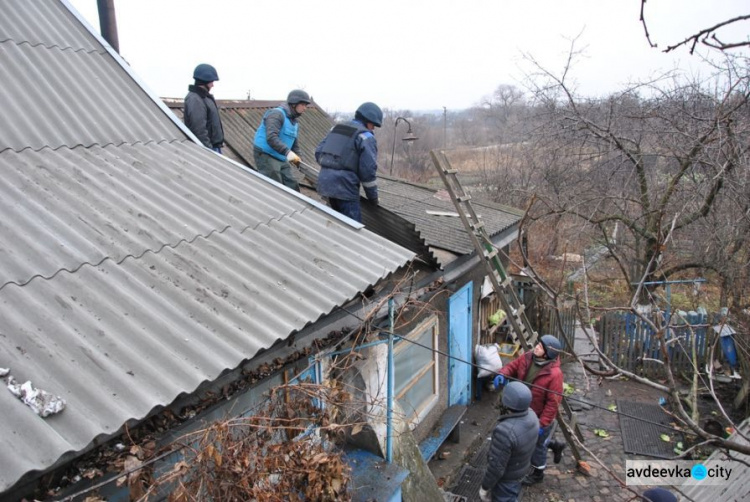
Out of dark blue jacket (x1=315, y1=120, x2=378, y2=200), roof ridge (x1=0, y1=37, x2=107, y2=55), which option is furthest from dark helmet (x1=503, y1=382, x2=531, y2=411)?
roof ridge (x1=0, y1=37, x2=107, y2=55)

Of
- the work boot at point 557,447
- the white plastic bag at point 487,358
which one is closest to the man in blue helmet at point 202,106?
the white plastic bag at point 487,358

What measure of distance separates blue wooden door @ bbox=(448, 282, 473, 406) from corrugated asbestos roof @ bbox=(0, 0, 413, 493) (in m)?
4.04

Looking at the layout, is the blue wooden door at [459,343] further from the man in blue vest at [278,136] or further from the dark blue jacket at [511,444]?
the man in blue vest at [278,136]

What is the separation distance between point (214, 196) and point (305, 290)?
1.32 m

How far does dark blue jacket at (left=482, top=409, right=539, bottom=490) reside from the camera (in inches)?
206

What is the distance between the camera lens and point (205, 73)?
19.8 ft

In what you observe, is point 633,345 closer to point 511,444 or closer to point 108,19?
point 511,444

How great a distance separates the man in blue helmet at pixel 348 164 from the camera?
213 inches

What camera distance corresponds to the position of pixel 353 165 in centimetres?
543

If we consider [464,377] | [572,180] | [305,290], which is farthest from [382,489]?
[572,180]

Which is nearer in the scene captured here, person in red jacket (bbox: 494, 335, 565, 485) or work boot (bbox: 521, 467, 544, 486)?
person in red jacket (bbox: 494, 335, 565, 485)

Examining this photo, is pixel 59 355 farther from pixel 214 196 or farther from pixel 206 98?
pixel 206 98

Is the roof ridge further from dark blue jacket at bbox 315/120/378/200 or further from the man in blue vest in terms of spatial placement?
dark blue jacket at bbox 315/120/378/200

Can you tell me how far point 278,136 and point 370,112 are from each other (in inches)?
51.0
